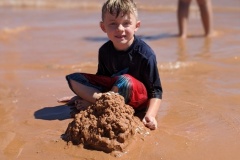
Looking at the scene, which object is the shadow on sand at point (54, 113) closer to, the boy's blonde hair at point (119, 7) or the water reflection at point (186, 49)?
the boy's blonde hair at point (119, 7)

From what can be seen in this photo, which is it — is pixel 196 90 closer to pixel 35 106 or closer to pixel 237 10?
pixel 35 106

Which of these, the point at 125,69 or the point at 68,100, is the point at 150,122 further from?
the point at 68,100

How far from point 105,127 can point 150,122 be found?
0.41 metres

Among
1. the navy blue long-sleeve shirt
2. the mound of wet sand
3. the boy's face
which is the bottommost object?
the mound of wet sand

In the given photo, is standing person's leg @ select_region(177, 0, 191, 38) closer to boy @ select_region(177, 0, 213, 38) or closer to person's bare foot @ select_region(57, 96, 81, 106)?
boy @ select_region(177, 0, 213, 38)

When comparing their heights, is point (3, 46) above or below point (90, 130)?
below

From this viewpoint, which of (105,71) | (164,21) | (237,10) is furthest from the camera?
(237,10)

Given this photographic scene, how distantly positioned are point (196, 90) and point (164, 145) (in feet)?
3.60

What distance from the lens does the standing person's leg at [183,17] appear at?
19.0 feet

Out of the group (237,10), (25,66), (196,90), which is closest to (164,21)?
(237,10)

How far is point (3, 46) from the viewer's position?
5.29 meters

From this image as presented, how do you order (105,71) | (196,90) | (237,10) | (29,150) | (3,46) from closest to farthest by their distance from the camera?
1. (29,150)
2. (105,71)
3. (196,90)
4. (3,46)
5. (237,10)

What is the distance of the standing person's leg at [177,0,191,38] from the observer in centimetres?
580

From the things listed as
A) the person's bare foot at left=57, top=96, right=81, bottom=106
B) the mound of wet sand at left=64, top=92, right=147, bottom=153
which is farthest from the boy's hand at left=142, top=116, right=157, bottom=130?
the person's bare foot at left=57, top=96, right=81, bottom=106
